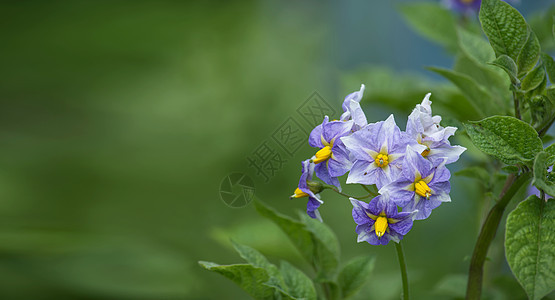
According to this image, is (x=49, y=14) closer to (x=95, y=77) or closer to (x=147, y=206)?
(x=95, y=77)

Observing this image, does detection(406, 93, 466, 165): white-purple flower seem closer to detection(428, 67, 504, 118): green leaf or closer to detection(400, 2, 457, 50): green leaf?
detection(428, 67, 504, 118): green leaf

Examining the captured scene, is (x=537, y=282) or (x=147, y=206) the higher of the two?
(x=147, y=206)

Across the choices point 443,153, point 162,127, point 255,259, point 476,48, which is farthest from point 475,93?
point 162,127

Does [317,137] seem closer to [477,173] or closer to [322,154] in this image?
[322,154]

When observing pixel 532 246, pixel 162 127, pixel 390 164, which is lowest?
pixel 532 246

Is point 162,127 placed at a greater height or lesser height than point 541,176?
greater

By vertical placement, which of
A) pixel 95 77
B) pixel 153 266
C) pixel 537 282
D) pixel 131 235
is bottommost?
pixel 537 282

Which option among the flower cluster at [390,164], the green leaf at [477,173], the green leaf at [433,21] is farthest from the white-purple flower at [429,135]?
the green leaf at [433,21]

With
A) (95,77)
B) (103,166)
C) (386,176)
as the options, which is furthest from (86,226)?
(386,176)
